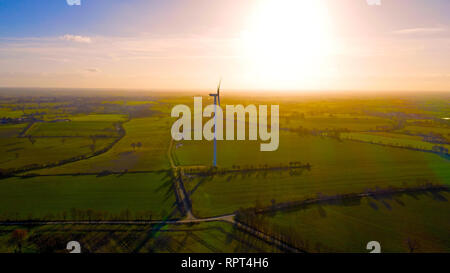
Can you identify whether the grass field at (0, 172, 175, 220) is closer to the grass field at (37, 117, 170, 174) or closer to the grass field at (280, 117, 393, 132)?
the grass field at (37, 117, 170, 174)

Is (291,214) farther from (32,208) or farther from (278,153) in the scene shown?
(32,208)

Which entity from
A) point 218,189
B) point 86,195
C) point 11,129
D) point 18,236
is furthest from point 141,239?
point 11,129

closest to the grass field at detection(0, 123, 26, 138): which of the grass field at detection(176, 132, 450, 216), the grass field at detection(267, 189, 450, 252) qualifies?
the grass field at detection(176, 132, 450, 216)

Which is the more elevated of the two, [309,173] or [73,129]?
[73,129]

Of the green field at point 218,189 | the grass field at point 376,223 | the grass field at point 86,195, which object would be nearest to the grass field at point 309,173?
the green field at point 218,189

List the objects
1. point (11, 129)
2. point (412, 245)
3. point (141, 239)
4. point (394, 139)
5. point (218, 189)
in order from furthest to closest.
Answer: point (11, 129), point (394, 139), point (218, 189), point (141, 239), point (412, 245)

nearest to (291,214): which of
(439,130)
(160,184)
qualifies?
(160,184)

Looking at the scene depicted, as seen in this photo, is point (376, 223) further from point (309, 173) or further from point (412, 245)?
point (309, 173)
